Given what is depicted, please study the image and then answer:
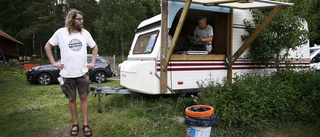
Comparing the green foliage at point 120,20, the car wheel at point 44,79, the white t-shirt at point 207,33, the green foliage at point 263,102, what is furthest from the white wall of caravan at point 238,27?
the green foliage at point 120,20

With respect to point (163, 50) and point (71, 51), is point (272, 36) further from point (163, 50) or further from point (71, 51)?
point (71, 51)

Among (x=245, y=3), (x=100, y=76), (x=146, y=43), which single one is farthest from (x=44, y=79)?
(x=245, y=3)

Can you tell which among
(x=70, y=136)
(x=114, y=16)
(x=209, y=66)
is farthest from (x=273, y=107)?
(x=114, y=16)

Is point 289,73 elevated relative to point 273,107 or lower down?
elevated

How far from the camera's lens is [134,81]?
5039 mm

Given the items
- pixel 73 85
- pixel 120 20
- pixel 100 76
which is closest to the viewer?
pixel 73 85

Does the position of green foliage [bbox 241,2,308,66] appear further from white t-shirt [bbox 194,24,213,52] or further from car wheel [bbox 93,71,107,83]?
car wheel [bbox 93,71,107,83]

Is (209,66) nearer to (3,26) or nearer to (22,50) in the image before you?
(3,26)

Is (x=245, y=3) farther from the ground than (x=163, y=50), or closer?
farther from the ground

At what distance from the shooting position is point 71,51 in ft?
11.8

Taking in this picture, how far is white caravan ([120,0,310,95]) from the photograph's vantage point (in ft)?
15.4

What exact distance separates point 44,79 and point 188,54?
322 inches

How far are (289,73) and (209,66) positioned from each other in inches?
75.8

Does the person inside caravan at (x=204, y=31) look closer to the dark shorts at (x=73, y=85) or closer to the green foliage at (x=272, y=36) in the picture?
the green foliage at (x=272, y=36)
